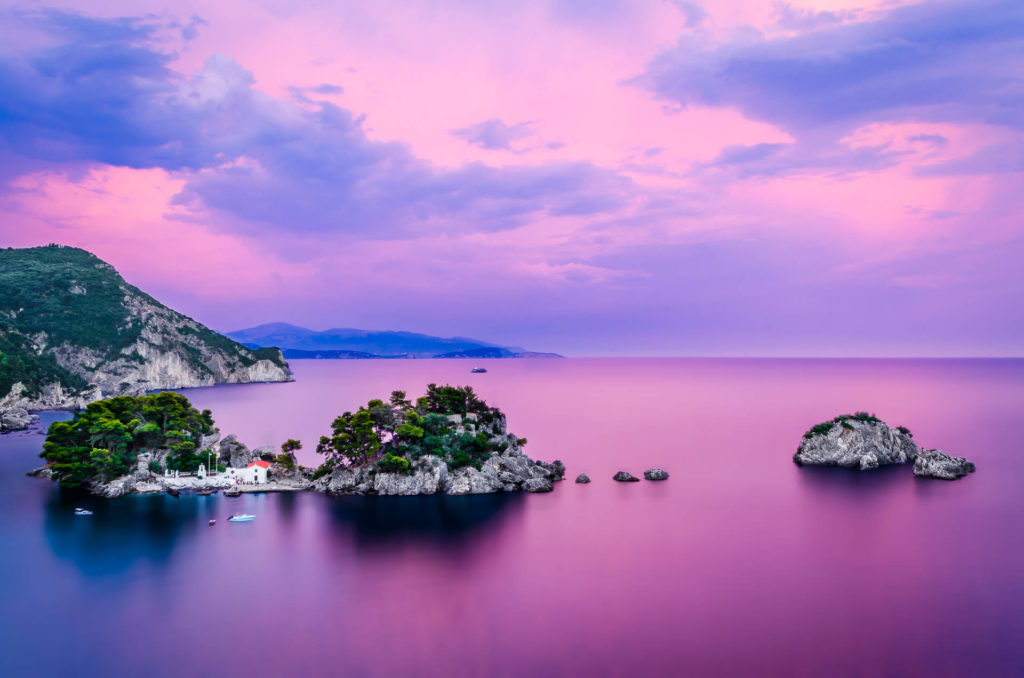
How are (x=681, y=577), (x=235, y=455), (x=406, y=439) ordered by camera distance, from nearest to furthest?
(x=681, y=577)
(x=406, y=439)
(x=235, y=455)

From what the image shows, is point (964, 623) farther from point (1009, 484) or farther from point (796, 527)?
point (1009, 484)

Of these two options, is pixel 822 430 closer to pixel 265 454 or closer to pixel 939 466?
pixel 939 466

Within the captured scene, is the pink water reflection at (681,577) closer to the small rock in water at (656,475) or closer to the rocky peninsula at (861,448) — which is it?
the small rock in water at (656,475)

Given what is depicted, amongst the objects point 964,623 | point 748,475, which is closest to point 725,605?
point 964,623

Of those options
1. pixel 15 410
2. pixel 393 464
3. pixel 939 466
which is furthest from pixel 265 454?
pixel 15 410

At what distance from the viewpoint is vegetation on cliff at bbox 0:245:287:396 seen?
12985cm

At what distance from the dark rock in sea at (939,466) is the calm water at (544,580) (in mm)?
1511

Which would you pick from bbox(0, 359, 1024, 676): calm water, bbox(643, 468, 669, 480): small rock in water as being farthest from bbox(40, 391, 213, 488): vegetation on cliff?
bbox(643, 468, 669, 480): small rock in water

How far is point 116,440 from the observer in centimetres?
6025

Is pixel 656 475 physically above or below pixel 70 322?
below

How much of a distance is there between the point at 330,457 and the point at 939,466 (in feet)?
211

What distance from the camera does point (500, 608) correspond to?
3381cm

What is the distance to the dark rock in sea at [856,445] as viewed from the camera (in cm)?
6956

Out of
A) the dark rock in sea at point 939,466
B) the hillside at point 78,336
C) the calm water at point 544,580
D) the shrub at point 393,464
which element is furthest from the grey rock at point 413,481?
the hillside at point 78,336
